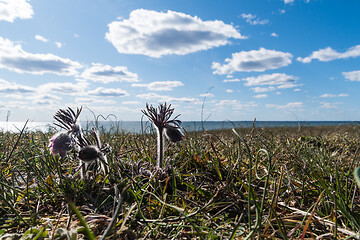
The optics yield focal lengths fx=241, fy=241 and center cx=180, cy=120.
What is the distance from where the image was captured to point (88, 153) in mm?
1962

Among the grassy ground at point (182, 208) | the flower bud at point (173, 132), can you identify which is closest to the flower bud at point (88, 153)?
the grassy ground at point (182, 208)

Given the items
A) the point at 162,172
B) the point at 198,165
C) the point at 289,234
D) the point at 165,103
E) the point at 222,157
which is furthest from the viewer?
the point at 222,157

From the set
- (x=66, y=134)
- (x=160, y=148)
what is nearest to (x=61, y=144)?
(x=66, y=134)

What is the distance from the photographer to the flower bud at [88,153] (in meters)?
1.95

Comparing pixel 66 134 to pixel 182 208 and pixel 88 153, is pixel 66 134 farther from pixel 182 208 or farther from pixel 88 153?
pixel 182 208

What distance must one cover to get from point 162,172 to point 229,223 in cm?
75

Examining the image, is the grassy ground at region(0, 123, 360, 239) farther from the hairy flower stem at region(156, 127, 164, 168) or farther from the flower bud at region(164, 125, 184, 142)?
the flower bud at region(164, 125, 184, 142)

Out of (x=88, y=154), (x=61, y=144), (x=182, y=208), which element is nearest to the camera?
(x=182, y=208)

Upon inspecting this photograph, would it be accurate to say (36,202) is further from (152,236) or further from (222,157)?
(222,157)

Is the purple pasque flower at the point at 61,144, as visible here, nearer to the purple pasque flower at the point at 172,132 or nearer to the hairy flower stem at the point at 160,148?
the hairy flower stem at the point at 160,148

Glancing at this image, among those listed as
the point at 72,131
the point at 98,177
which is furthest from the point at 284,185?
the point at 72,131

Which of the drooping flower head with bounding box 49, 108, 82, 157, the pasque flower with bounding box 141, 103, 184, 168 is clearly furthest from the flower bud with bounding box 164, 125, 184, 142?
the drooping flower head with bounding box 49, 108, 82, 157

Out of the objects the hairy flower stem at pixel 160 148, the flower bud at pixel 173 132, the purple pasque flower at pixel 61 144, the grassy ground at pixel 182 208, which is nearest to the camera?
the grassy ground at pixel 182 208

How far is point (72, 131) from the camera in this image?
220cm
